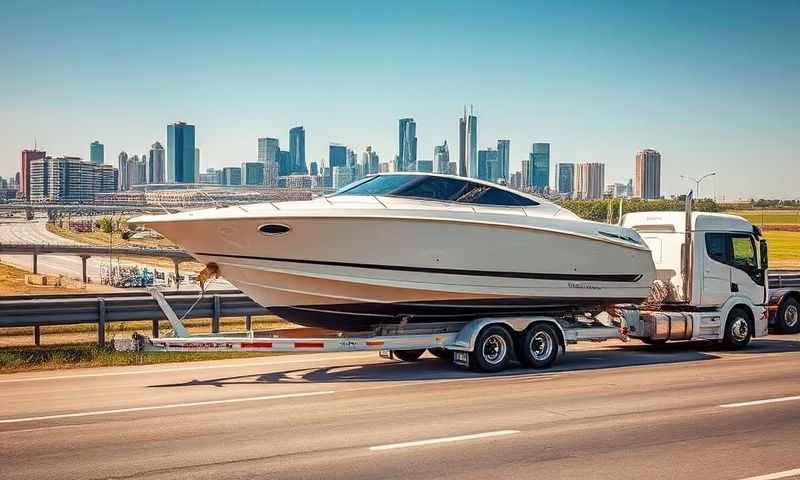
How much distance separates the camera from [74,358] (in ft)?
51.1

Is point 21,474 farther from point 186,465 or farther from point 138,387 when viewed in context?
point 138,387

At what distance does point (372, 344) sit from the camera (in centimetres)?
1391

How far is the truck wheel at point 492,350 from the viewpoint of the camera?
14.5m

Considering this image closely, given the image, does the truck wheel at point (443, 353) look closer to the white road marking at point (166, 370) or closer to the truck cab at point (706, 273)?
the white road marking at point (166, 370)

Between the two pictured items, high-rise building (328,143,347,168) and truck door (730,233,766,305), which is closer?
truck door (730,233,766,305)

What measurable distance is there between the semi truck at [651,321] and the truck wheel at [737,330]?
0.02m

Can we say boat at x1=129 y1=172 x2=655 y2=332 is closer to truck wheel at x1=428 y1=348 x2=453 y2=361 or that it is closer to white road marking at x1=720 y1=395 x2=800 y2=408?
truck wheel at x1=428 y1=348 x2=453 y2=361

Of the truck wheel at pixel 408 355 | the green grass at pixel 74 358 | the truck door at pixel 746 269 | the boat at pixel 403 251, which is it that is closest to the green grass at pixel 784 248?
the truck door at pixel 746 269

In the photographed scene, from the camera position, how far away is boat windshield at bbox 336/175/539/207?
1468cm

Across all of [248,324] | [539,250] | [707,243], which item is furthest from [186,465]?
[707,243]

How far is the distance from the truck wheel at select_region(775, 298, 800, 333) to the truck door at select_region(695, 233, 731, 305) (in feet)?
13.6

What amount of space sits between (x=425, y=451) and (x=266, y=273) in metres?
5.75

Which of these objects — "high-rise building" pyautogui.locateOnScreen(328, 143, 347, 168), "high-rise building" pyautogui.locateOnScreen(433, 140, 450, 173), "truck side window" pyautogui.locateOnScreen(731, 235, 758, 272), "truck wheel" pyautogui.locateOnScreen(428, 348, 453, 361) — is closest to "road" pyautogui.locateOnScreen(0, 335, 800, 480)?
"truck wheel" pyautogui.locateOnScreen(428, 348, 453, 361)

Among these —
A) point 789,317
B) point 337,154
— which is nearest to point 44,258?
point 337,154
